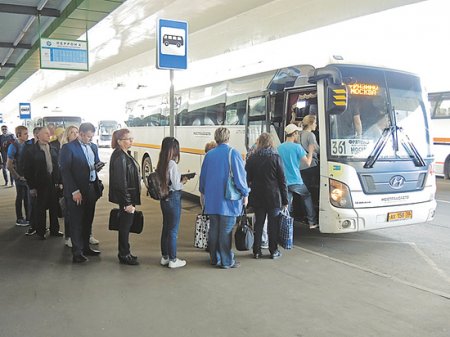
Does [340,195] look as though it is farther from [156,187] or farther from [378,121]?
[156,187]

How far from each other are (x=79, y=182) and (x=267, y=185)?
254cm

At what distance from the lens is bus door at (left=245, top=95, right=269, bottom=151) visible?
788 centimetres

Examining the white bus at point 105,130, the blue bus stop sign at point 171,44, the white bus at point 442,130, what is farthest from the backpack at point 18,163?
the white bus at point 105,130

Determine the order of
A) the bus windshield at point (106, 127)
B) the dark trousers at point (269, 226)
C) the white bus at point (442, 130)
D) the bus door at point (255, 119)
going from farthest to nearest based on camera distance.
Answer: the bus windshield at point (106, 127) < the white bus at point (442, 130) < the bus door at point (255, 119) < the dark trousers at point (269, 226)

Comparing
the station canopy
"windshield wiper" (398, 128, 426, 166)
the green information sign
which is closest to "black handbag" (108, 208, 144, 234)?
"windshield wiper" (398, 128, 426, 166)

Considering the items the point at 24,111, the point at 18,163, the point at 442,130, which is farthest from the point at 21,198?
the point at 24,111

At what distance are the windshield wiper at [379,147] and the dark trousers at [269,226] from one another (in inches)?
62.1

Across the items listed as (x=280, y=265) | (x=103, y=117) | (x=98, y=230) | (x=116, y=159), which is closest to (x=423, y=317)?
(x=280, y=265)

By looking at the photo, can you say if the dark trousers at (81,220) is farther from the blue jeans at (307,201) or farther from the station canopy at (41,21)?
the station canopy at (41,21)

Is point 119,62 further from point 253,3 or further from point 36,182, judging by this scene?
point 36,182

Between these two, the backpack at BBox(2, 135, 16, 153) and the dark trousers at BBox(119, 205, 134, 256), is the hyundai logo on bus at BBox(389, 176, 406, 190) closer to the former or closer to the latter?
the dark trousers at BBox(119, 205, 134, 256)

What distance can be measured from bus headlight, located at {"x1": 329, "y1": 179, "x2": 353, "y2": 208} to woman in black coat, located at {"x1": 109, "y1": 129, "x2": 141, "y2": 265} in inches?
110

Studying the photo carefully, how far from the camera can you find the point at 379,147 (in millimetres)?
6477

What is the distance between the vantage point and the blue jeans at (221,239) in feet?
18.5
